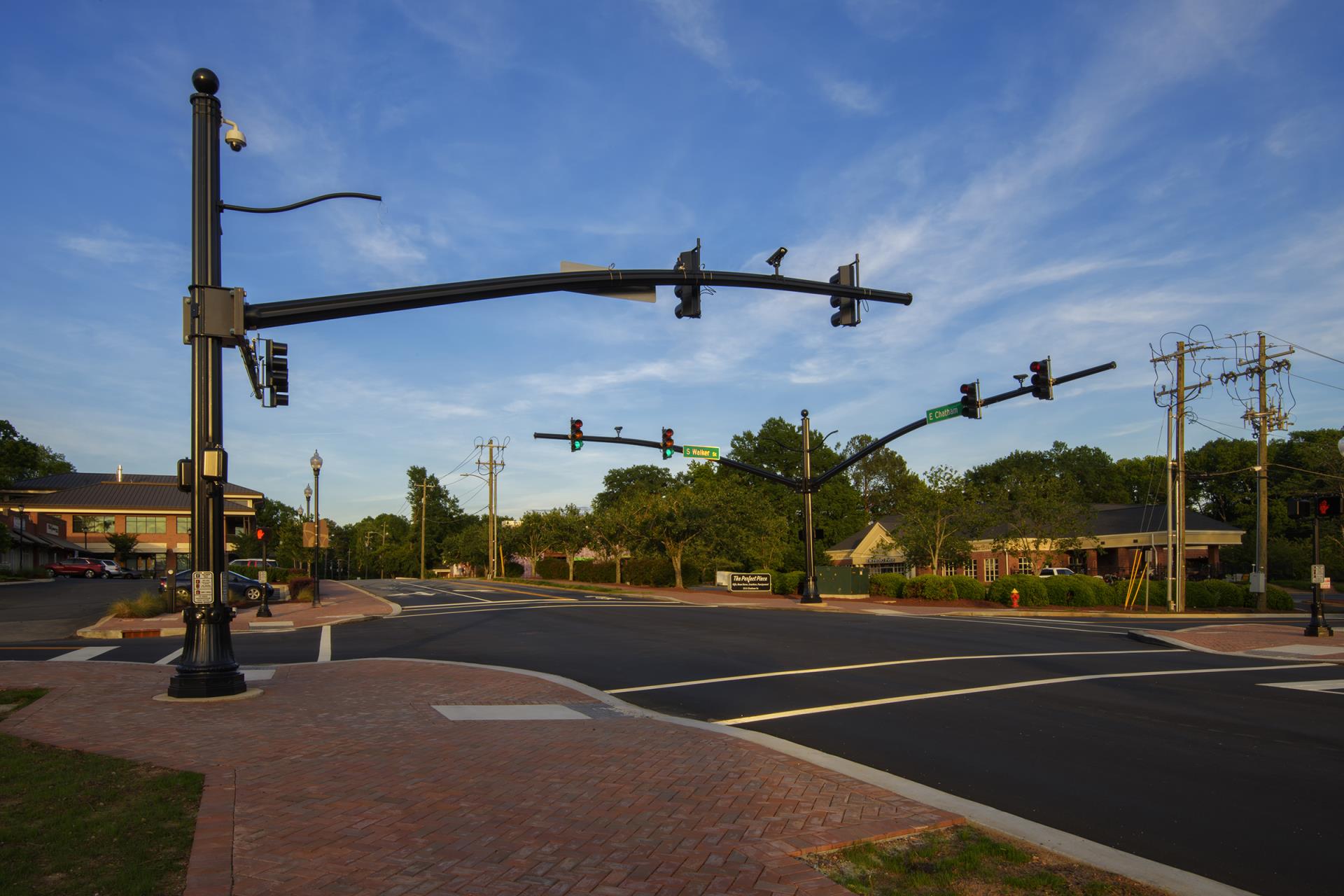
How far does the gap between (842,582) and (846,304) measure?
2874 centimetres

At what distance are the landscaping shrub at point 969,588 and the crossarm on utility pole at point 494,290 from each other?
27280mm

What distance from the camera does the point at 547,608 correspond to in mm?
29781

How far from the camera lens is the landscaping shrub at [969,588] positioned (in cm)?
3822

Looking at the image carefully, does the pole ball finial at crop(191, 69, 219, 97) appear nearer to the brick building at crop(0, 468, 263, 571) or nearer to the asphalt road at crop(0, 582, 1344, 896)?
the asphalt road at crop(0, 582, 1344, 896)

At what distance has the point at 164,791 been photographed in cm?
613

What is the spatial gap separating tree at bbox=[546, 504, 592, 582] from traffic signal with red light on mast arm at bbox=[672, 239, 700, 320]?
45.4 m

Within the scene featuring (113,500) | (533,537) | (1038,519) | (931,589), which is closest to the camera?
(931,589)

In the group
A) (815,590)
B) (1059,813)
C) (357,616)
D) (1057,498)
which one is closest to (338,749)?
(1059,813)

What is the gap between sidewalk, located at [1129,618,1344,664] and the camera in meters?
16.2

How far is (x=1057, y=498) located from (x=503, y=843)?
45.1m

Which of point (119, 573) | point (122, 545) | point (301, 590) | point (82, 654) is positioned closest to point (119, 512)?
point (122, 545)

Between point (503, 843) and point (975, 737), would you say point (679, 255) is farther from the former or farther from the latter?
point (503, 843)

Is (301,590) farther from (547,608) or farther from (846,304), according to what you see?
(846,304)

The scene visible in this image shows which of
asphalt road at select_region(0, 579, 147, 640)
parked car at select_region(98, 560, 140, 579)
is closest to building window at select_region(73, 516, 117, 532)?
parked car at select_region(98, 560, 140, 579)
